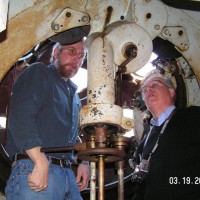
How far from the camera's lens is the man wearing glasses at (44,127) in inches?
59.9

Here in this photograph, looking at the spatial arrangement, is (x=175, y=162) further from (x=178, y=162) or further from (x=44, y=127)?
(x=44, y=127)

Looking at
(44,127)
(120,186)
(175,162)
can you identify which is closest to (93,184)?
(120,186)

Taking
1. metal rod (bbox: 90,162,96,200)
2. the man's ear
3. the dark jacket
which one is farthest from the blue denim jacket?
the man's ear

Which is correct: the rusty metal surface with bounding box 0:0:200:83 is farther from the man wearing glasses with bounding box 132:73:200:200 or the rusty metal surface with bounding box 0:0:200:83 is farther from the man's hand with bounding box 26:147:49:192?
the man wearing glasses with bounding box 132:73:200:200

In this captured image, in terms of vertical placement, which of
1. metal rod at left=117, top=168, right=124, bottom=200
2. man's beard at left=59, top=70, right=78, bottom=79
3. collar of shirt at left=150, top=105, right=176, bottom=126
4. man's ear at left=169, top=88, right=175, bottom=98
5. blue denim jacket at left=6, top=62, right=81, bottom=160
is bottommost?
metal rod at left=117, top=168, right=124, bottom=200

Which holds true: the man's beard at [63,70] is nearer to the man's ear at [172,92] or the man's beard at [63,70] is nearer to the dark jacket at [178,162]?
the dark jacket at [178,162]

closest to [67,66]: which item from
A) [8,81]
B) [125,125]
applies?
[125,125]

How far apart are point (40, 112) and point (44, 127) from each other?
8cm

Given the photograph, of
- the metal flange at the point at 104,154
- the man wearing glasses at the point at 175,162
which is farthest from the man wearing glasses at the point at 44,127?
the man wearing glasses at the point at 175,162

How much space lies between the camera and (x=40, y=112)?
1701 millimetres

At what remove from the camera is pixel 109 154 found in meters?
1.28

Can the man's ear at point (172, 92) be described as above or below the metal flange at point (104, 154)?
above

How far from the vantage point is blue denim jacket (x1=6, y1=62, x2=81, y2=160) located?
1545mm

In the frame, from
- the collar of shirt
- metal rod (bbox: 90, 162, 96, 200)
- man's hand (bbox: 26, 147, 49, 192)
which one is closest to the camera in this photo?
metal rod (bbox: 90, 162, 96, 200)
